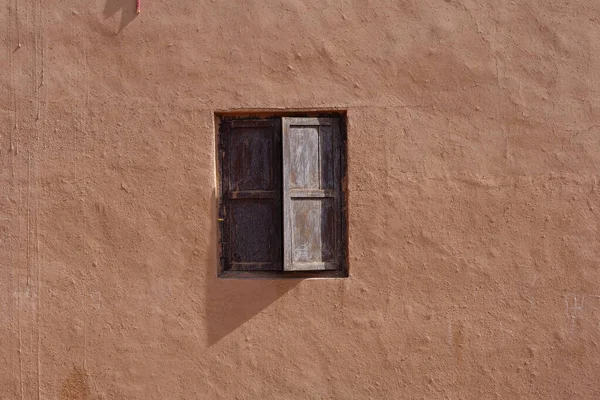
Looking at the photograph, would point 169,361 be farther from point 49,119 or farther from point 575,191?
point 575,191

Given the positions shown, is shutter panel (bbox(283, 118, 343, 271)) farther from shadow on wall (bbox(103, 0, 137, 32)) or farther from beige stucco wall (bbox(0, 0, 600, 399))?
shadow on wall (bbox(103, 0, 137, 32))

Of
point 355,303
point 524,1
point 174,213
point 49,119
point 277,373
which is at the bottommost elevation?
point 277,373

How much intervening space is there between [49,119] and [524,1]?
2.73 meters

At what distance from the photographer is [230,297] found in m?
3.19

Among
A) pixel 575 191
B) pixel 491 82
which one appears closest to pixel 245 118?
pixel 491 82

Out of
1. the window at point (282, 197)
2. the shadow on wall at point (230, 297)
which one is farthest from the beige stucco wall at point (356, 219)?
the window at point (282, 197)

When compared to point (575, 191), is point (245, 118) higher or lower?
higher

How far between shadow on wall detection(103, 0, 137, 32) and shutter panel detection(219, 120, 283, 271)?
2.58 feet

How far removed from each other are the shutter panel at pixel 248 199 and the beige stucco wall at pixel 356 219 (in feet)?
0.47

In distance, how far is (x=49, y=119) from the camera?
3.23 m

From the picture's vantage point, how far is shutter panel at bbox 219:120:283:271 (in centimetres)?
331

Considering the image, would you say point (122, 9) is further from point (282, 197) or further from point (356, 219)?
point (356, 219)

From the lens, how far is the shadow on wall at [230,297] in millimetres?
3189

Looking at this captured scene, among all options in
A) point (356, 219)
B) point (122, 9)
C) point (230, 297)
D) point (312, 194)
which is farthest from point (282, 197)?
point (122, 9)
